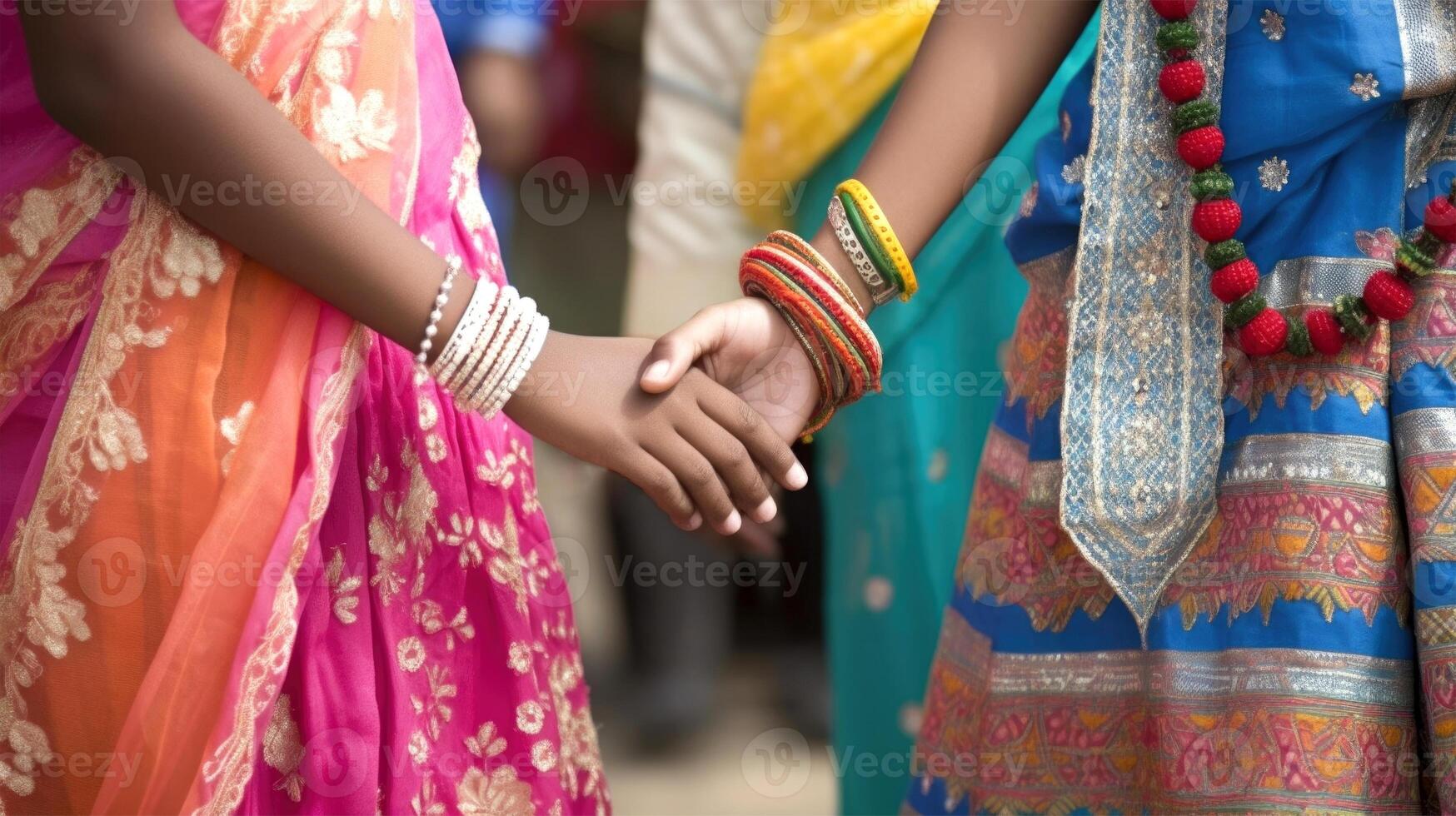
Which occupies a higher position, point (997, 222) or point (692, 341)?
point (997, 222)

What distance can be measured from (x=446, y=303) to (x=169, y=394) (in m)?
0.18

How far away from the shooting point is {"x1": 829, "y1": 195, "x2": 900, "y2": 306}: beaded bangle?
0.97 metres

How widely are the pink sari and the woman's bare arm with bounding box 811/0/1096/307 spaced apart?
1.14 feet

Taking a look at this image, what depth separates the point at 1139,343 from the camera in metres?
0.87

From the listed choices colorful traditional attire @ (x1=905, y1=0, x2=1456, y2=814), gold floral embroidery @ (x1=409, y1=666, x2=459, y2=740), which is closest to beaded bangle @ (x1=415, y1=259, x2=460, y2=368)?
gold floral embroidery @ (x1=409, y1=666, x2=459, y2=740)

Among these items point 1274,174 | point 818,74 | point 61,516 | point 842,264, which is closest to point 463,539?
point 61,516

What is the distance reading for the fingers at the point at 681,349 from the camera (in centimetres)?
88

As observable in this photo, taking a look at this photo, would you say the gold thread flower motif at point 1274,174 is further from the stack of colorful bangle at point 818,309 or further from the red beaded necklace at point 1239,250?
the stack of colorful bangle at point 818,309

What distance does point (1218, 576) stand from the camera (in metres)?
0.82

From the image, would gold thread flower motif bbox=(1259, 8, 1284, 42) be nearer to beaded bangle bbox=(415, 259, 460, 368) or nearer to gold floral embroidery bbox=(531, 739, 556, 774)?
beaded bangle bbox=(415, 259, 460, 368)

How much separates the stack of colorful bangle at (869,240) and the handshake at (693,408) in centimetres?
8

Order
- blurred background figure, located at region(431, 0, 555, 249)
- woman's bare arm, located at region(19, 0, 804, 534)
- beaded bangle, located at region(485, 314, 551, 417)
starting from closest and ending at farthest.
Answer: woman's bare arm, located at region(19, 0, 804, 534) < beaded bangle, located at region(485, 314, 551, 417) < blurred background figure, located at region(431, 0, 555, 249)

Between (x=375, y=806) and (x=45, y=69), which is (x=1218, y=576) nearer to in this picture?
(x=375, y=806)

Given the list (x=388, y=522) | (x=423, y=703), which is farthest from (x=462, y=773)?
(x=388, y=522)
